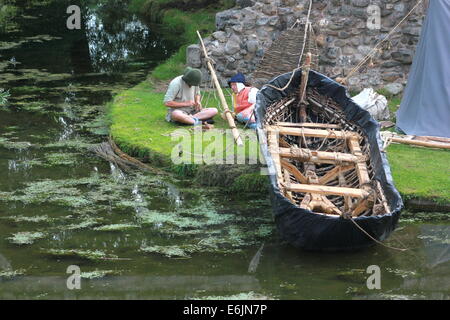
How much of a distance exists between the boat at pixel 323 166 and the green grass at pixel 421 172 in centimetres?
62

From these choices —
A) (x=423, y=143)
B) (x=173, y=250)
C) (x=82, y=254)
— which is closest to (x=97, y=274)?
(x=82, y=254)

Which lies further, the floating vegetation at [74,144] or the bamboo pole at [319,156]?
the floating vegetation at [74,144]

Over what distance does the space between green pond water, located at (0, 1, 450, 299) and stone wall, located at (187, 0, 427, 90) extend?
2580mm

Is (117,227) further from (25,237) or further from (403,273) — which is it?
(403,273)

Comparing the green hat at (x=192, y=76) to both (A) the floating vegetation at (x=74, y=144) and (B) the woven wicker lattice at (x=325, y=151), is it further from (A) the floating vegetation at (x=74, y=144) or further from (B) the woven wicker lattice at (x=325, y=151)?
(A) the floating vegetation at (x=74, y=144)

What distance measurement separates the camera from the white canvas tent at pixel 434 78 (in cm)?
1123

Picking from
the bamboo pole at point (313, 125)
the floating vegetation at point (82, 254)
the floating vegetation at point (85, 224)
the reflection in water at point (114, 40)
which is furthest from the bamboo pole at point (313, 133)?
the reflection in water at point (114, 40)

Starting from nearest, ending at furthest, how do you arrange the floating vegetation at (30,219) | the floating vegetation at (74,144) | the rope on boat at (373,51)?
the floating vegetation at (30,219), the floating vegetation at (74,144), the rope on boat at (373,51)

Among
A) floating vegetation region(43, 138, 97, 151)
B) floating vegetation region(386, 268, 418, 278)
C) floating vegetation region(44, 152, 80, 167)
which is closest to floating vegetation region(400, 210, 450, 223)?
floating vegetation region(386, 268, 418, 278)

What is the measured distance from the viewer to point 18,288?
23.6 feet

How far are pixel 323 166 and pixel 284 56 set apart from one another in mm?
3358

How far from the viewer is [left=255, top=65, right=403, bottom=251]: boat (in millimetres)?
7598

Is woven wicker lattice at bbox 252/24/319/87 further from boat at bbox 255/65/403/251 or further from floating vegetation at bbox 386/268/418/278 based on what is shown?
floating vegetation at bbox 386/268/418/278

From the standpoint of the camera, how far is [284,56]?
12.6 metres
